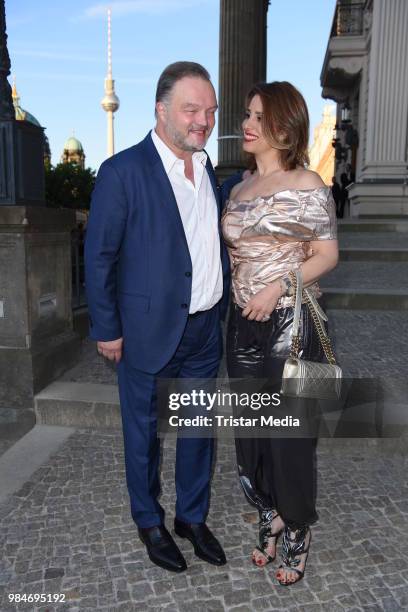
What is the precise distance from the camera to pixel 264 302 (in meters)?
2.23

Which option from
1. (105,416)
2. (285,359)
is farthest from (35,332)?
(285,359)

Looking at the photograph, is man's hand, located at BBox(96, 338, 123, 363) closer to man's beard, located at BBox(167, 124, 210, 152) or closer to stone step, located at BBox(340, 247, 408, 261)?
man's beard, located at BBox(167, 124, 210, 152)

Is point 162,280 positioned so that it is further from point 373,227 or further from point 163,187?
point 373,227

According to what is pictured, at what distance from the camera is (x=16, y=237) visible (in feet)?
13.3

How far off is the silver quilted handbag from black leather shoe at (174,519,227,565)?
34.8 inches

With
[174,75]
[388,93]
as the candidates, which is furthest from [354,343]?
[388,93]

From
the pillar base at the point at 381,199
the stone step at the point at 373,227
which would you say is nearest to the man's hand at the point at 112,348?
the stone step at the point at 373,227

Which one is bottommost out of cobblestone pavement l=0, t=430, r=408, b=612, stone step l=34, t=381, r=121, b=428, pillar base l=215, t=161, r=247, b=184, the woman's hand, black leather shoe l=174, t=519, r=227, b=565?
cobblestone pavement l=0, t=430, r=408, b=612

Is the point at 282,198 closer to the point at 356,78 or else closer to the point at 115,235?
the point at 115,235

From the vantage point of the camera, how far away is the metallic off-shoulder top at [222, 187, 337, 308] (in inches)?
86.2

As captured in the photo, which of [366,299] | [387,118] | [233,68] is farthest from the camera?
[387,118]

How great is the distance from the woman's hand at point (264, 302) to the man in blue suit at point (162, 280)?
0.25m

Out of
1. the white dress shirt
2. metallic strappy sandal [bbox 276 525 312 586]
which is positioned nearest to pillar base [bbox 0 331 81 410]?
the white dress shirt

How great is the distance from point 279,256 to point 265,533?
1287 mm
